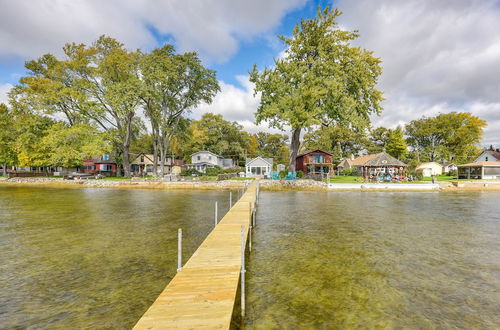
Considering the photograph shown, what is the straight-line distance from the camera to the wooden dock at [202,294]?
423cm

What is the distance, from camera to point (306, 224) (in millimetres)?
14930

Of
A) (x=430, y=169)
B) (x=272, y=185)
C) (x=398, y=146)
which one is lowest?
Result: (x=272, y=185)

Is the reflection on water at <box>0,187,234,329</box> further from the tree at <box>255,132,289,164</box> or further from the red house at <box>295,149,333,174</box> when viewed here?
the tree at <box>255,132,289,164</box>

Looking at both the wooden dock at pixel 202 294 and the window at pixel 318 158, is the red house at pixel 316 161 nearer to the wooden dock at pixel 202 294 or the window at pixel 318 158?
the window at pixel 318 158

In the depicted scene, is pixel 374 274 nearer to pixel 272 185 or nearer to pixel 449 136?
pixel 272 185

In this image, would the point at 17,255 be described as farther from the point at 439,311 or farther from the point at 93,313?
the point at 439,311

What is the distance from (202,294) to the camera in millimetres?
5176

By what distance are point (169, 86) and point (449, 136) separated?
75617 millimetres

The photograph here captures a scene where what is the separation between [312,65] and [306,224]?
2785 centimetres

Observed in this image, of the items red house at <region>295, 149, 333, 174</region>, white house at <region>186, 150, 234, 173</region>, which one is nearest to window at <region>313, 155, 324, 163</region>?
red house at <region>295, 149, 333, 174</region>

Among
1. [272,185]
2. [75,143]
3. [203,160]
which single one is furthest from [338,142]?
[75,143]

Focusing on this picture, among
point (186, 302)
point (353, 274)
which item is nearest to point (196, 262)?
point (186, 302)

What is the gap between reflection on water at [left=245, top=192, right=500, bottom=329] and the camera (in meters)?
5.81

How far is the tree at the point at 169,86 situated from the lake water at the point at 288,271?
95.5 feet
